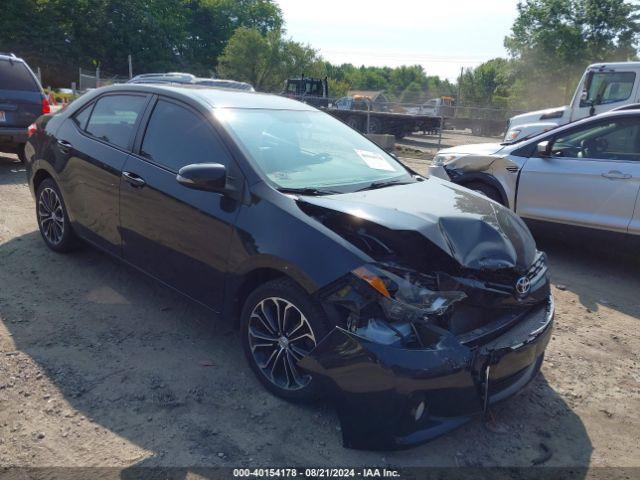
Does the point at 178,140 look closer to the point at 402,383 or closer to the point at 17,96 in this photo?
the point at 402,383

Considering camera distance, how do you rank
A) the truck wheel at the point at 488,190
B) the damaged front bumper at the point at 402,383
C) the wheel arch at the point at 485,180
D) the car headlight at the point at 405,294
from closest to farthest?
the damaged front bumper at the point at 402,383 < the car headlight at the point at 405,294 < the wheel arch at the point at 485,180 < the truck wheel at the point at 488,190

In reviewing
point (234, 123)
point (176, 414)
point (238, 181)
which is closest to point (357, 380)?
point (176, 414)

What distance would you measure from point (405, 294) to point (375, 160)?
1.79m

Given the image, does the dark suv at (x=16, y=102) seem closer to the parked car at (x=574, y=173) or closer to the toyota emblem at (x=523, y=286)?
the parked car at (x=574, y=173)

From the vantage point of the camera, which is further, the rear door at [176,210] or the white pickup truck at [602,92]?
the white pickup truck at [602,92]

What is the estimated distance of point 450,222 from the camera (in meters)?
3.01

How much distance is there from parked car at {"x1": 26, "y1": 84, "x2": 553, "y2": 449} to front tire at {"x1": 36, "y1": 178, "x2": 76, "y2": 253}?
18.8 inches

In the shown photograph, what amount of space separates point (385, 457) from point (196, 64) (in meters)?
69.7

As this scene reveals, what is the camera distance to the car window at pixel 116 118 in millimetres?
4152

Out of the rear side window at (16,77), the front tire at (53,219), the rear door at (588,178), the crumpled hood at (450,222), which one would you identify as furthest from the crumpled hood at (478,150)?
the rear side window at (16,77)

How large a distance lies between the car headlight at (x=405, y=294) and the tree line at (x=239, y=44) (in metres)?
35.2

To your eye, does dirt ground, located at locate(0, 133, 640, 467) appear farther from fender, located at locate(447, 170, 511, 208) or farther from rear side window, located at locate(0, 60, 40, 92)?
rear side window, located at locate(0, 60, 40, 92)

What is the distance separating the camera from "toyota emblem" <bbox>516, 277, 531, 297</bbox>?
294cm

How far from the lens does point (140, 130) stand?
4039 mm
